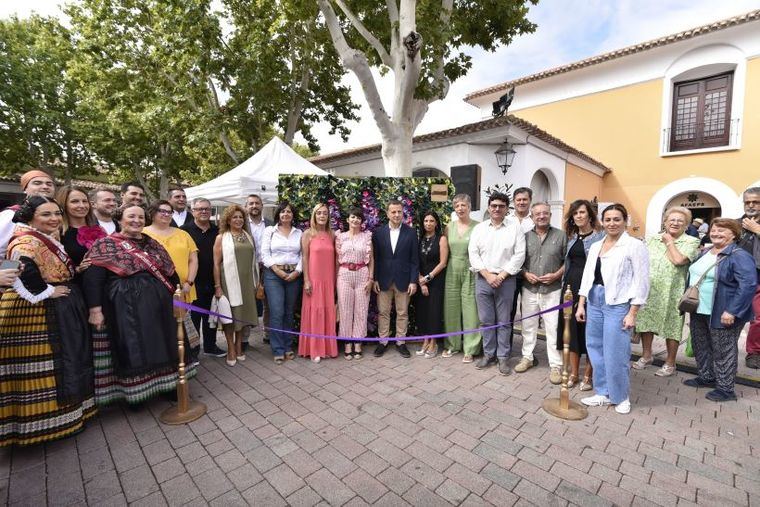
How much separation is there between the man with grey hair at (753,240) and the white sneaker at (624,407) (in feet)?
6.84

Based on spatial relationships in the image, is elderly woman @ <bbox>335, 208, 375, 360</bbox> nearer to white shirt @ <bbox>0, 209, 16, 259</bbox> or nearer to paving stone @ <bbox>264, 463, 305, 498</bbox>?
paving stone @ <bbox>264, 463, 305, 498</bbox>

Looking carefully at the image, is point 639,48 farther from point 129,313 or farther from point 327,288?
point 129,313

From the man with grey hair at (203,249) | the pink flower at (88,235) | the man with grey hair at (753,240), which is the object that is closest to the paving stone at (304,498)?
the pink flower at (88,235)

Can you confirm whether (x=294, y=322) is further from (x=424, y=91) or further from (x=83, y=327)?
(x=424, y=91)

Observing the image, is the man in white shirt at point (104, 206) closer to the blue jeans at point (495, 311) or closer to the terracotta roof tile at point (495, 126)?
the blue jeans at point (495, 311)

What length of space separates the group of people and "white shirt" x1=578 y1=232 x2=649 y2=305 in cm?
1

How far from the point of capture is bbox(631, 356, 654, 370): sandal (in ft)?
14.9

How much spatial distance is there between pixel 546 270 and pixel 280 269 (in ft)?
10.3

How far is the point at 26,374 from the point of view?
8.83 feet

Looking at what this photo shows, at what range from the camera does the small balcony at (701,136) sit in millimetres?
12539

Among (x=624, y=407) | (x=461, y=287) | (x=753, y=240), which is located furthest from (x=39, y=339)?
(x=753, y=240)

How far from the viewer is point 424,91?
8305mm

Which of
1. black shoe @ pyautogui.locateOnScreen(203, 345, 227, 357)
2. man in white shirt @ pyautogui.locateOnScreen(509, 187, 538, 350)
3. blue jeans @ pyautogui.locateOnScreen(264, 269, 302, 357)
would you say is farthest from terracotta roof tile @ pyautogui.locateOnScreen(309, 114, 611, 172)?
black shoe @ pyautogui.locateOnScreen(203, 345, 227, 357)

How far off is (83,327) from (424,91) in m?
7.60
